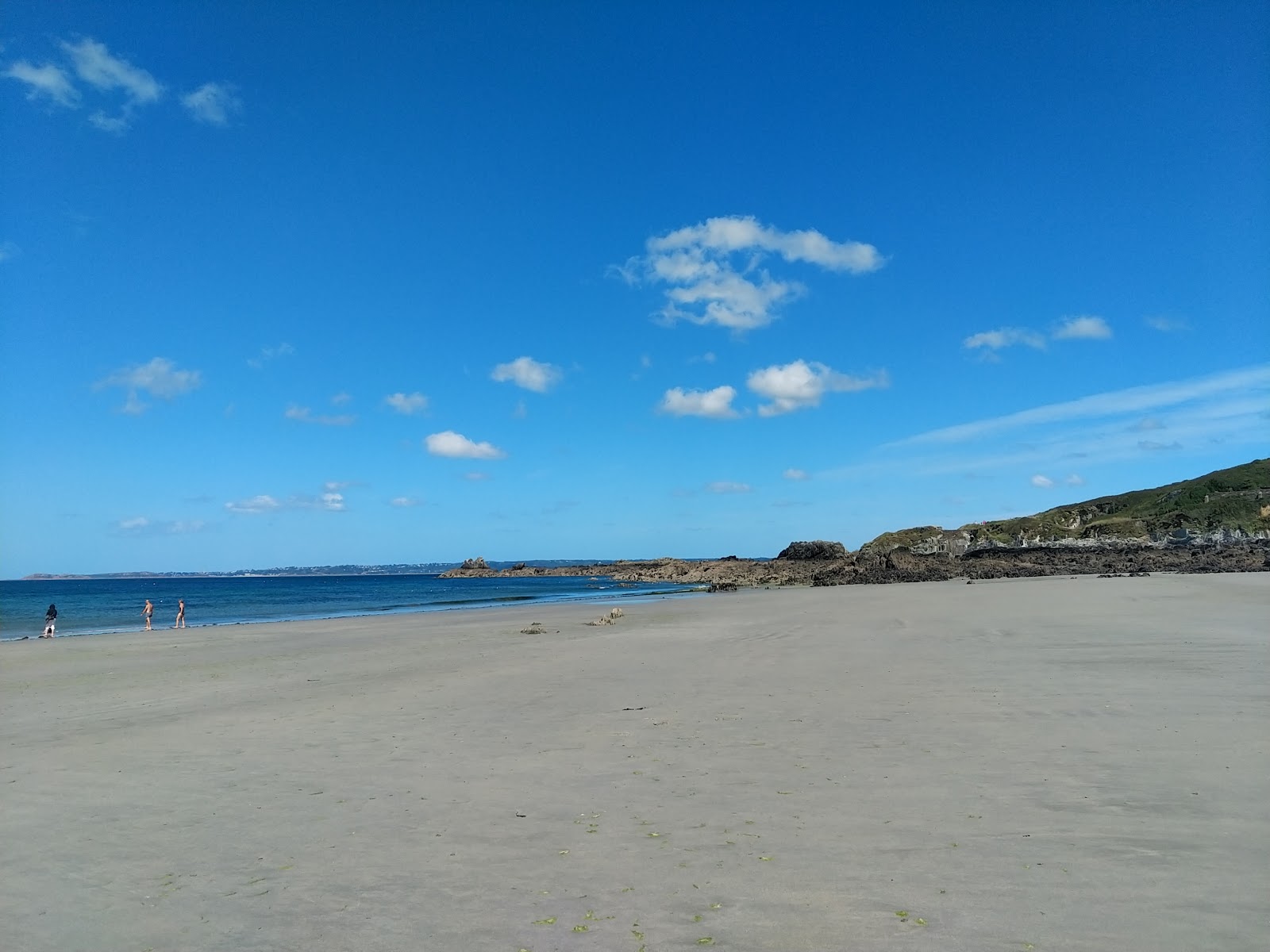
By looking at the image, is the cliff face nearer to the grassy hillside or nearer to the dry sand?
the grassy hillside

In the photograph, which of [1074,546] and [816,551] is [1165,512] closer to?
[1074,546]

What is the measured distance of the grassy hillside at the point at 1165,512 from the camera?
7162 centimetres

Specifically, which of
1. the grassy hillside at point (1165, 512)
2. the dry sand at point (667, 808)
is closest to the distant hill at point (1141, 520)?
the grassy hillside at point (1165, 512)

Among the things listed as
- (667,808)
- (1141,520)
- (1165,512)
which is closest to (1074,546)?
(1141,520)

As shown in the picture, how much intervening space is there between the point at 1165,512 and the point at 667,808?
302 feet

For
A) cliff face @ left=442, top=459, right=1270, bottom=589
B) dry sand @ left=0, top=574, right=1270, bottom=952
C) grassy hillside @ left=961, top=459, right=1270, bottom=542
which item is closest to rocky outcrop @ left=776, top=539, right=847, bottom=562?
cliff face @ left=442, top=459, right=1270, bottom=589

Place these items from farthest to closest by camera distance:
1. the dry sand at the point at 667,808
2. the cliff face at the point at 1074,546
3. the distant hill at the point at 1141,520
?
1. the distant hill at the point at 1141,520
2. the cliff face at the point at 1074,546
3. the dry sand at the point at 667,808

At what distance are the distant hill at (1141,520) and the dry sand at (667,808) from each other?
6319 centimetres

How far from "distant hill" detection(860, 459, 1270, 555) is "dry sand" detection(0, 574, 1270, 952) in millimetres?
63189

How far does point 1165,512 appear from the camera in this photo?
79.7 m

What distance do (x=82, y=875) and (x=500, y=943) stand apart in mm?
4016

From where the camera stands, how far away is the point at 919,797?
280 inches

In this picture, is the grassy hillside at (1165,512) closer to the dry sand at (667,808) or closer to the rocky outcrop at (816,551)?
the rocky outcrop at (816,551)

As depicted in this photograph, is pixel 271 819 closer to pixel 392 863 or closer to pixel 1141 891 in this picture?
pixel 392 863
